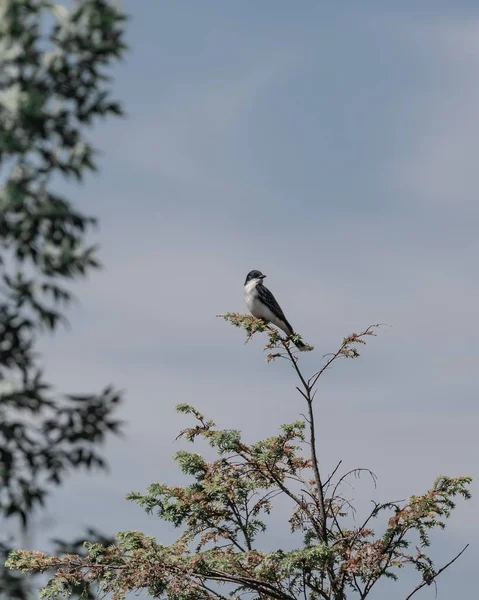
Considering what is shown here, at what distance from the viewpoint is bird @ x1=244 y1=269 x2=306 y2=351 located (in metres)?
17.4

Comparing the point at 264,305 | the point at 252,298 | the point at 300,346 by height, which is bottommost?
the point at 300,346

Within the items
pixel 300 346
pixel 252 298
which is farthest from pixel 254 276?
pixel 300 346

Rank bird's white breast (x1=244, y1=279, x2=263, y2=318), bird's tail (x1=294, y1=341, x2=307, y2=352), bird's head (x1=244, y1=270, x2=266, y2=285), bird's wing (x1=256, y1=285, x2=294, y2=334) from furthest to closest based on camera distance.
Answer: bird's head (x1=244, y1=270, x2=266, y2=285)
bird's white breast (x1=244, y1=279, x2=263, y2=318)
bird's wing (x1=256, y1=285, x2=294, y2=334)
bird's tail (x1=294, y1=341, x2=307, y2=352)

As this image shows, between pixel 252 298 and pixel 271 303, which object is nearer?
pixel 271 303

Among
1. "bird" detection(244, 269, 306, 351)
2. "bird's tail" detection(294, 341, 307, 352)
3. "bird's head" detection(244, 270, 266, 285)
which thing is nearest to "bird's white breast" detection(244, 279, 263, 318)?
"bird" detection(244, 269, 306, 351)

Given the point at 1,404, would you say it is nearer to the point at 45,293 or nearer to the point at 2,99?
the point at 45,293

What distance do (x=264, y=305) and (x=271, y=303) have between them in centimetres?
13

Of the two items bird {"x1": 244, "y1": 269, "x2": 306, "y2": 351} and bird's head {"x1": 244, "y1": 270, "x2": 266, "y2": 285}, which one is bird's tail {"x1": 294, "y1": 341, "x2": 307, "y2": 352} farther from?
bird's head {"x1": 244, "y1": 270, "x2": 266, "y2": 285}

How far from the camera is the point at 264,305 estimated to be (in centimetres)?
1744

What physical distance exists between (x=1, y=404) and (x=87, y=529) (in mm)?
1647

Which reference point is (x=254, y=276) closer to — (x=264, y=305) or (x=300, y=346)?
(x=264, y=305)

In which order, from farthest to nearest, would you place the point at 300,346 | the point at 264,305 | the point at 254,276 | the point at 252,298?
the point at 254,276 < the point at 252,298 < the point at 264,305 < the point at 300,346

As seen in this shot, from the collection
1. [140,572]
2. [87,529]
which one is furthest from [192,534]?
[87,529]

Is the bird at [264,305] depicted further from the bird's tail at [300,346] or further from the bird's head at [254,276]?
the bird's tail at [300,346]
